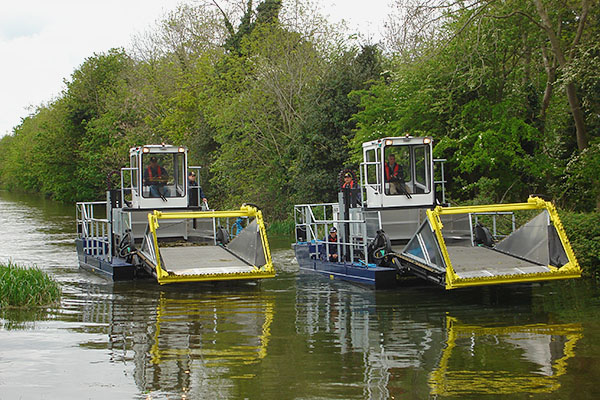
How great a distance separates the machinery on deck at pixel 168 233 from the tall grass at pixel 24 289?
208 cm

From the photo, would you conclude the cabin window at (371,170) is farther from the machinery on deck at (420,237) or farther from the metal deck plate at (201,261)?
the metal deck plate at (201,261)

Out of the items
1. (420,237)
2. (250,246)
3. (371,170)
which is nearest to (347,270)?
(250,246)

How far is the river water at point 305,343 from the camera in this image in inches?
346

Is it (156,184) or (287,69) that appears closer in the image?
(156,184)

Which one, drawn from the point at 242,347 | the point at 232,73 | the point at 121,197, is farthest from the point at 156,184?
the point at 232,73

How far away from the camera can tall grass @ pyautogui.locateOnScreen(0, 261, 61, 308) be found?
14.5 m

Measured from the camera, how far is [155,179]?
20.1m

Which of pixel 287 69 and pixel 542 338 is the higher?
pixel 287 69

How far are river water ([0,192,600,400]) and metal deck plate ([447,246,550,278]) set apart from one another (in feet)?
2.26

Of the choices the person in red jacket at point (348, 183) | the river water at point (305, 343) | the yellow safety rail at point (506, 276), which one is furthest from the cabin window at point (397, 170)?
the yellow safety rail at point (506, 276)

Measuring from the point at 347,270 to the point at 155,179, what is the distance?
5.85m

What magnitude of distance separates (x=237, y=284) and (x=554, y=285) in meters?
7.02

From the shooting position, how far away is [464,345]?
10953mm

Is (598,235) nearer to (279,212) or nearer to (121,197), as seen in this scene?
(121,197)
